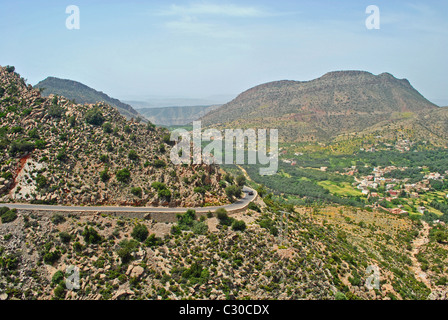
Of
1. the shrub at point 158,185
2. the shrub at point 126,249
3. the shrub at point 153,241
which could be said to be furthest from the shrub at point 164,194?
the shrub at point 126,249

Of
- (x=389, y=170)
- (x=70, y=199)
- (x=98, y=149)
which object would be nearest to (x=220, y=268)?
(x=70, y=199)

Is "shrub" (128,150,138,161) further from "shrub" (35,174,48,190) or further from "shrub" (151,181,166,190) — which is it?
"shrub" (35,174,48,190)

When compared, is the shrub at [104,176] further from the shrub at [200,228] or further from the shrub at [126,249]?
the shrub at [200,228]

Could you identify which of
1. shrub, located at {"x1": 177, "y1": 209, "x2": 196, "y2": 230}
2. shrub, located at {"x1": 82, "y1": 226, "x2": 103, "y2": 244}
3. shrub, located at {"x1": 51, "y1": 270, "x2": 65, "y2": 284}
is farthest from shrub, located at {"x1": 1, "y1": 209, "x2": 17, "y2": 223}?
shrub, located at {"x1": 177, "y1": 209, "x2": 196, "y2": 230}

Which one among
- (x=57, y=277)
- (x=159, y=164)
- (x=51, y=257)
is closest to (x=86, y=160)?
(x=159, y=164)

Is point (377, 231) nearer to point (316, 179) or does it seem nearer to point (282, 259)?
point (282, 259)
